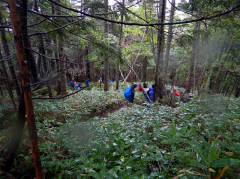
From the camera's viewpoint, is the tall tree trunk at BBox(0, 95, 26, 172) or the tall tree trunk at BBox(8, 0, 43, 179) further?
the tall tree trunk at BBox(0, 95, 26, 172)

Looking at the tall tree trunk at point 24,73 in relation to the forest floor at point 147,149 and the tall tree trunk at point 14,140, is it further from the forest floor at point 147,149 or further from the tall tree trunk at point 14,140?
the tall tree trunk at point 14,140

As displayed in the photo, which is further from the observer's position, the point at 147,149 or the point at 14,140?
the point at 14,140

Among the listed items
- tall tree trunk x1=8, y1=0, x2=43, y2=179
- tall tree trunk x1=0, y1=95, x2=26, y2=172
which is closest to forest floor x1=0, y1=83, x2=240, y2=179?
tall tree trunk x1=0, y1=95, x2=26, y2=172

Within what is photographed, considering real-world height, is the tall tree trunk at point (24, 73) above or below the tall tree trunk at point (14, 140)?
above

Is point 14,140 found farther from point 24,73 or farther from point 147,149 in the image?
point 147,149

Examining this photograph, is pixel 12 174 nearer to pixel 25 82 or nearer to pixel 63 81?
pixel 25 82

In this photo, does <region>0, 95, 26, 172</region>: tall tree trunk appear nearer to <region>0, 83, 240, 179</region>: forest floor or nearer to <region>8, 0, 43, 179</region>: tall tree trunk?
<region>0, 83, 240, 179</region>: forest floor

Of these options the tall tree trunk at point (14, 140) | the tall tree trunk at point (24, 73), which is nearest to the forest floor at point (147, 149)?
the tall tree trunk at point (14, 140)

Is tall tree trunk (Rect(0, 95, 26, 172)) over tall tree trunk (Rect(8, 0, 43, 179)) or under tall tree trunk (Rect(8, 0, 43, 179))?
under

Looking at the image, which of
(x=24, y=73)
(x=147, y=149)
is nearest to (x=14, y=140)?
(x=24, y=73)

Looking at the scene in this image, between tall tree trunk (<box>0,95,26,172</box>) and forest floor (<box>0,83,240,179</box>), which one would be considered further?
tall tree trunk (<box>0,95,26,172</box>)

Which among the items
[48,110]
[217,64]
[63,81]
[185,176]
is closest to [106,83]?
[63,81]

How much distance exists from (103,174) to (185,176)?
0.72 m

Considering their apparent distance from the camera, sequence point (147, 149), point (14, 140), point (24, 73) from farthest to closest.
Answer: point (14, 140)
point (147, 149)
point (24, 73)
